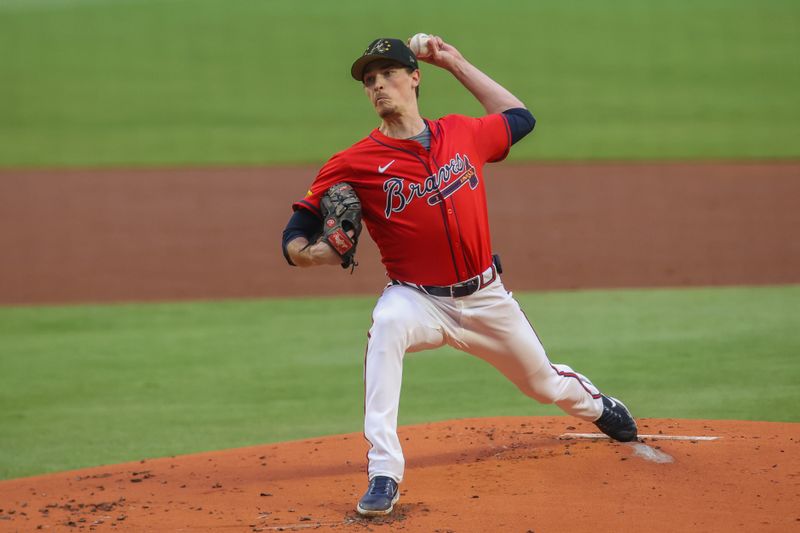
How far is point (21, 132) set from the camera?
18.9 m

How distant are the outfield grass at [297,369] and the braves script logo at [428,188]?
2.09 metres

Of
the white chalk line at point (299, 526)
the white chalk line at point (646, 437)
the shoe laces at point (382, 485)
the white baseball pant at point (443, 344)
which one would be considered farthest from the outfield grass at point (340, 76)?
the white chalk line at point (299, 526)

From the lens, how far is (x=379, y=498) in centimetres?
429

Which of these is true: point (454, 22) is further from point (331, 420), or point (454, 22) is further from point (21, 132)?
point (331, 420)

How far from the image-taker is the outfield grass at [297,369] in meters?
6.41

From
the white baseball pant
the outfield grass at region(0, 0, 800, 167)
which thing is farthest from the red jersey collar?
the outfield grass at region(0, 0, 800, 167)

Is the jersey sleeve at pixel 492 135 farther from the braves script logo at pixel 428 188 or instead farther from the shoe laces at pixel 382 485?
the shoe laces at pixel 382 485

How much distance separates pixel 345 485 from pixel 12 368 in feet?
12.6

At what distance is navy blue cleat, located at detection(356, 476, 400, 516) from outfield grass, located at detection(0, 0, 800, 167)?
12.4 m

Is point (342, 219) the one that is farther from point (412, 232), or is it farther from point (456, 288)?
point (456, 288)

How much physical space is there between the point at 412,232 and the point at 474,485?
3.53ft

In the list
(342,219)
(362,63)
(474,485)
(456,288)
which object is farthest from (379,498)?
(362,63)

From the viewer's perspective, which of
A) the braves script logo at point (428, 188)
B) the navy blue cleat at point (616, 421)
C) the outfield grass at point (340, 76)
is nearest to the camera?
the braves script logo at point (428, 188)

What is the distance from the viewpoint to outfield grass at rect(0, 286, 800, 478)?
6.41 m
